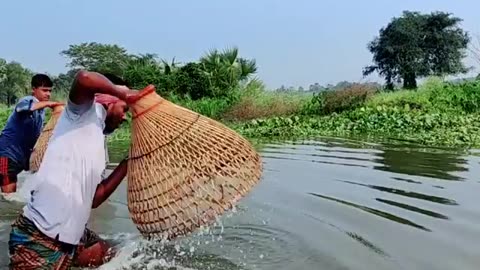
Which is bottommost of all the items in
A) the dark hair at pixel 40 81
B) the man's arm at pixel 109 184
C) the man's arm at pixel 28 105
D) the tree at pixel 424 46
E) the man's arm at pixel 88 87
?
the man's arm at pixel 109 184

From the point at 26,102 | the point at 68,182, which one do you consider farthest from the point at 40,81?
the point at 68,182

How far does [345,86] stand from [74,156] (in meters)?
20.1

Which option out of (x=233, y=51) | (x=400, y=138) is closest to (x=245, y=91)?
(x=233, y=51)

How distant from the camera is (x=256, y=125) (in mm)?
17562

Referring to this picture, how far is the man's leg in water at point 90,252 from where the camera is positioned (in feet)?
12.2

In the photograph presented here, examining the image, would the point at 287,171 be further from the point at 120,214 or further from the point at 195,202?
the point at 195,202

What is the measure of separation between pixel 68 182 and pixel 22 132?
3327 millimetres

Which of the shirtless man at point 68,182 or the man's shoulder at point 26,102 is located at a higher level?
the man's shoulder at point 26,102

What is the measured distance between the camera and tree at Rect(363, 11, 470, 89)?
37969mm

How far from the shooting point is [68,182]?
296 centimetres

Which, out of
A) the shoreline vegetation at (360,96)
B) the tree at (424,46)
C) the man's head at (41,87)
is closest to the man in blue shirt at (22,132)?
the man's head at (41,87)

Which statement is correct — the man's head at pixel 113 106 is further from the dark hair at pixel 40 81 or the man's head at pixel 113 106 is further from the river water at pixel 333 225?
the dark hair at pixel 40 81

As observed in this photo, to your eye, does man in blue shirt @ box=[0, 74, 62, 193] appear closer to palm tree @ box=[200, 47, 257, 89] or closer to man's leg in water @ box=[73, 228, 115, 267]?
man's leg in water @ box=[73, 228, 115, 267]

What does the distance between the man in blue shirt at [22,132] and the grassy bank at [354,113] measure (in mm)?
8080
